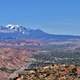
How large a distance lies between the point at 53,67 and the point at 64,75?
4.56 metres

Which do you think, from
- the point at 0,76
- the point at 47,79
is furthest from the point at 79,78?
the point at 0,76

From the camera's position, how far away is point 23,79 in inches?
1919

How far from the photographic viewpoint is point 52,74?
5200 cm

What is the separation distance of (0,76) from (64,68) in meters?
125

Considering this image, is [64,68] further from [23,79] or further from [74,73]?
[23,79]

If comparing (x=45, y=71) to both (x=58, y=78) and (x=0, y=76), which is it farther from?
(x=0, y=76)

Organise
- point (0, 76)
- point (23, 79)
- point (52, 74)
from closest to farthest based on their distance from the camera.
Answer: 1. point (23, 79)
2. point (52, 74)
3. point (0, 76)

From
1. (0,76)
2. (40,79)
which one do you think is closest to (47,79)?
(40,79)

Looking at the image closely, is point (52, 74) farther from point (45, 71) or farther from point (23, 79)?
point (23, 79)

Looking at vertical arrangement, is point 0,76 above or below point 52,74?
below

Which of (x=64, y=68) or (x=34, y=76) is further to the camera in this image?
(x=64, y=68)

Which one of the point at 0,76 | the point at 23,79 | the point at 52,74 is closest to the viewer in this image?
the point at 23,79

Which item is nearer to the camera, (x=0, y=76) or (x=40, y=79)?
(x=40, y=79)

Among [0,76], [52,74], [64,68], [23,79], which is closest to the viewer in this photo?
[23,79]
